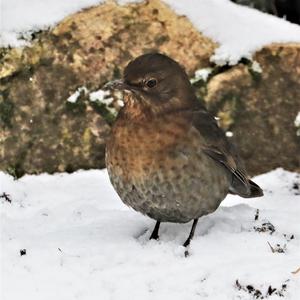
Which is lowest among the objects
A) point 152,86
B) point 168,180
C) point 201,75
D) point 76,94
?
point 76,94

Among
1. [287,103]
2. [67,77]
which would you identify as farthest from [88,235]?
[287,103]

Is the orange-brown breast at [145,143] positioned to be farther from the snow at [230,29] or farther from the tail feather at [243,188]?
the snow at [230,29]

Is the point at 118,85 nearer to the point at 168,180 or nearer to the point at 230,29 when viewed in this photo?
the point at 168,180

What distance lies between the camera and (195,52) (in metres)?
7.30

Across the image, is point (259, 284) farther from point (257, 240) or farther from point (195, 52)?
point (195, 52)

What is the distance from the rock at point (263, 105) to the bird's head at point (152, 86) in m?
2.19

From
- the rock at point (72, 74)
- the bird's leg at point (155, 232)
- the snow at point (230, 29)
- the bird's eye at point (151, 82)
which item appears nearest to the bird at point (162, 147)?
the bird's eye at point (151, 82)

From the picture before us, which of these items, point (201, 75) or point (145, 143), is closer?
point (145, 143)

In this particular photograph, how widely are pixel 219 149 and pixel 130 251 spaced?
2.96 ft

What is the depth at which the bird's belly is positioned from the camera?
4844mm

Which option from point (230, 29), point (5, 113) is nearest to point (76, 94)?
point (5, 113)

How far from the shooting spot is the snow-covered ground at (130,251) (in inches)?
171

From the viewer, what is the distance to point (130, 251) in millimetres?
4871

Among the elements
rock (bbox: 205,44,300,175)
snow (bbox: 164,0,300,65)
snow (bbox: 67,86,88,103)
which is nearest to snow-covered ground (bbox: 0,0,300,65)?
snow (bbox: 164,0,300,65)
